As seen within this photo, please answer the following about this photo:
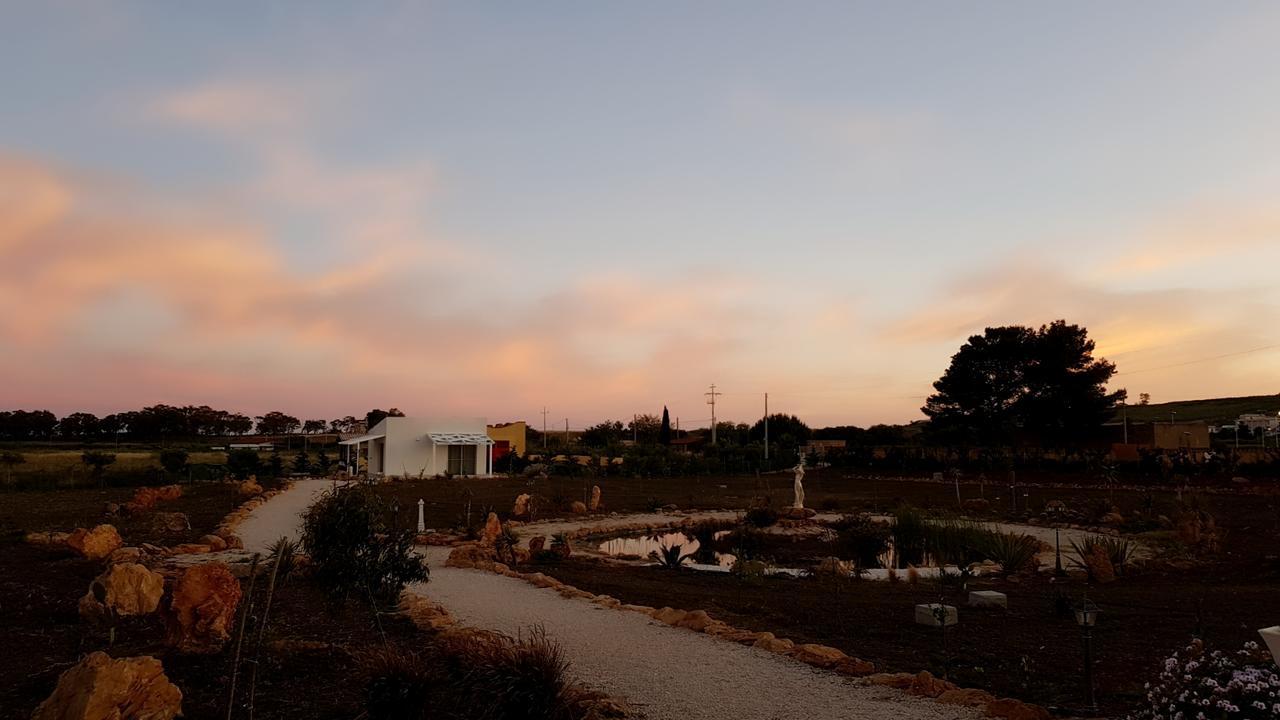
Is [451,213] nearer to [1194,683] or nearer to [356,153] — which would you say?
[356,153]

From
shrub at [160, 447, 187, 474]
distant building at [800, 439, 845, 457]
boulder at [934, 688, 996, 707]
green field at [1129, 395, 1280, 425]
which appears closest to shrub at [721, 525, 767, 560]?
boulder at [934, 688, 996, 707]

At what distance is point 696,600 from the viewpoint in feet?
34.7

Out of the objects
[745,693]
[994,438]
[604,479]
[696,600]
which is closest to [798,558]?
[696,600]

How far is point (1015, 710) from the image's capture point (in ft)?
18.1

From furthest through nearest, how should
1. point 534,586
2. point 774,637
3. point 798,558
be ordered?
1. point 798,558
2. point 534,586
3. point 774,637

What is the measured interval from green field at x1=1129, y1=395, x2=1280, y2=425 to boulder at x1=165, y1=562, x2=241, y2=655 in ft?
293

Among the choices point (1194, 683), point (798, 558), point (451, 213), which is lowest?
point (798, 558)

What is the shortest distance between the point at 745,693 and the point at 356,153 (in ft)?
45.2

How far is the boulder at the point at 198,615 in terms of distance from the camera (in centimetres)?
693

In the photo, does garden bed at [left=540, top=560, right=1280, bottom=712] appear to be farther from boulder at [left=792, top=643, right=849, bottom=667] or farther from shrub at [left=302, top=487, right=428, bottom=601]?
shrub at [left=302, top=487, right=428, bottom=601]

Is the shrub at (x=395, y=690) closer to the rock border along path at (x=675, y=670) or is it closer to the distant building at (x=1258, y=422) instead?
the rock border along path at (x=675, y=670)

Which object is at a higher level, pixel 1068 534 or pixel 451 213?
pixel 451 213

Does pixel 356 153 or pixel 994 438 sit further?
Answer: pixel 994 438

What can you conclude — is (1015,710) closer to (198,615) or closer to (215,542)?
(198,615)
